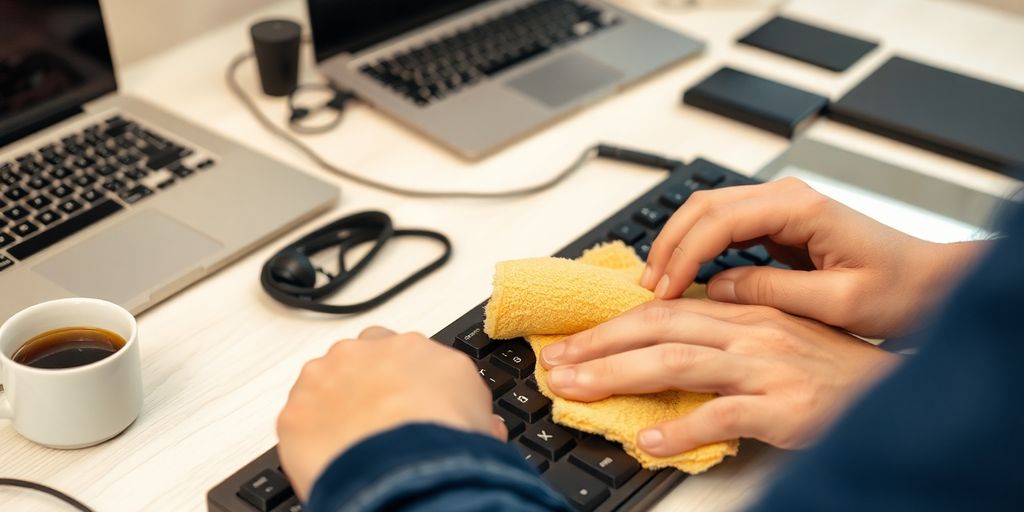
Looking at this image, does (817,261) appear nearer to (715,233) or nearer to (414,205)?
(715,233)

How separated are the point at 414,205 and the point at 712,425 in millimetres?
404

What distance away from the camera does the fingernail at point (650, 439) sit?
25.7 inches

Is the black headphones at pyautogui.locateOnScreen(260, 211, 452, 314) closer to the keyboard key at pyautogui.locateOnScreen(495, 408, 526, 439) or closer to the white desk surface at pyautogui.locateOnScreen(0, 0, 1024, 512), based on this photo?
the white desk surface at pyautogui.locateOnScreen(0, 0, 1024, 512)

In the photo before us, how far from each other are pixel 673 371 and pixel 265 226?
39 centimetres

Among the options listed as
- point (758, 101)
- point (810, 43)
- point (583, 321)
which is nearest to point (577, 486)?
point (583, 321)

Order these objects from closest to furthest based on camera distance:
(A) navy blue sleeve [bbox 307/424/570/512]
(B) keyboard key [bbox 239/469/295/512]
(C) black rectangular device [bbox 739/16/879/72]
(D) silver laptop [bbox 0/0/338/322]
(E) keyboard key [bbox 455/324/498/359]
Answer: (A) navy blue sleeve [bbox 307/424/570/512] → (B) keyboard key [bbox 239/469/295/512] → (E) keyboard key [bbox 455/324/498/359] → (D) silver laptop [bbox 0/0/338/322] → (C) black rectangular device [bbox 739/16/879/72]

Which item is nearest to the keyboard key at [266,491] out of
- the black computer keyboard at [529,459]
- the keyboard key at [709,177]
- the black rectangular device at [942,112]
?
the black computer keyboard at [529,459]

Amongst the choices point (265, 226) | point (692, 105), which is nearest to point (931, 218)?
point (692, 105)

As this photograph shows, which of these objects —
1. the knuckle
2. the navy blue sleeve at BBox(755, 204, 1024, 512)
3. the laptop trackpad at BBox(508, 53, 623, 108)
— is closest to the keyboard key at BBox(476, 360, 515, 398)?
the knuckle

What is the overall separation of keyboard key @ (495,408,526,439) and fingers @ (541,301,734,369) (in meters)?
0.05

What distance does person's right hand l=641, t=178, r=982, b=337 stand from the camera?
0.76 meters

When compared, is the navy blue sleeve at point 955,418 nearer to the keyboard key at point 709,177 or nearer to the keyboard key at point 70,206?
the keyboard key at point 709,177

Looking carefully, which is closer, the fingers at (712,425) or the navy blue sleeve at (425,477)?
the navy blue sleeve at (425,477)

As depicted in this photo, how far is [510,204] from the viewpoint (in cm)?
98
